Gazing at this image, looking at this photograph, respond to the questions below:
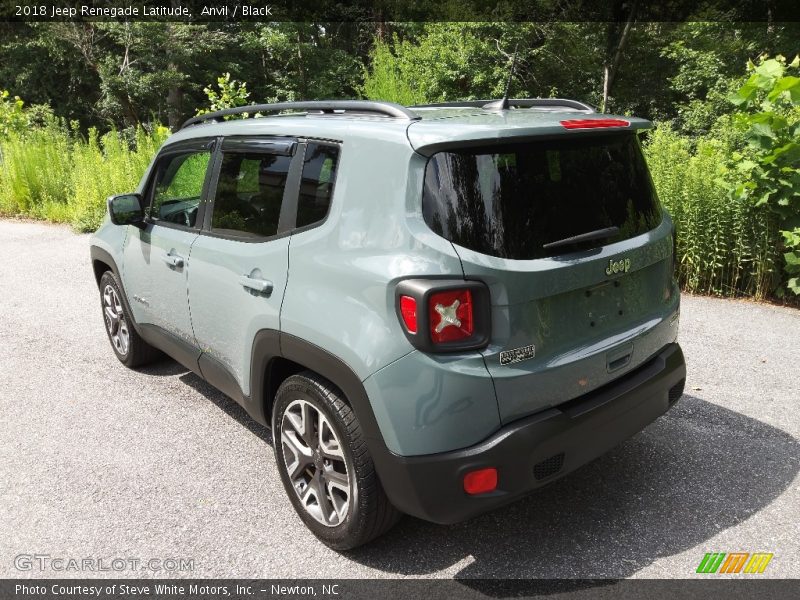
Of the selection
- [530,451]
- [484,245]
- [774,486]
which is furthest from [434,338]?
[774,486]

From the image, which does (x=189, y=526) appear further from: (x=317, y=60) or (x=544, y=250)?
(x=317, y=60)

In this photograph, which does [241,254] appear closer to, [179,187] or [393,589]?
[179,187]

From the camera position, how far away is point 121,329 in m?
5.12

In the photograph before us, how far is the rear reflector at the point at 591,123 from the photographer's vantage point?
268cm

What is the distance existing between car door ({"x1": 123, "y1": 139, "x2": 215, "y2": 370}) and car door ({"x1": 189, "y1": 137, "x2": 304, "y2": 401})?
0.16 metres

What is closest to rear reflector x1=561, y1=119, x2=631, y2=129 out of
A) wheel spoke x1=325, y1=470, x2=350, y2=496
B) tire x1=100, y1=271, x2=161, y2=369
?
wheel spoke x1=325, y1=470, x2=350, y2=496

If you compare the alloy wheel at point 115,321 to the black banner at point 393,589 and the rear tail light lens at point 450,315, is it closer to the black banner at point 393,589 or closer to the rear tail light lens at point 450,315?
the black banner at point 393,589

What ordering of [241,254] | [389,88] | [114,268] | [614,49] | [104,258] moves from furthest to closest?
[614,49], [389,88], [104,258], [114,268], [241,254]

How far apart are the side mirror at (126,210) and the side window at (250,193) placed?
0.97m

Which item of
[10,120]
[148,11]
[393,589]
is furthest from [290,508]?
[148,11]

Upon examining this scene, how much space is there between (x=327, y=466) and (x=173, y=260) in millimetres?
1711

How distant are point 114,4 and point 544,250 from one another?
27.1 meters

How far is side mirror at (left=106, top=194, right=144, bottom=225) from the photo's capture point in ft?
13.8

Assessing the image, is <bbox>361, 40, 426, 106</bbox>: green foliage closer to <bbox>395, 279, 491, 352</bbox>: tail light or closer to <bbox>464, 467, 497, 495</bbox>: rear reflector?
<bbox>395, 279, 491, 352</bbox>: tail light
